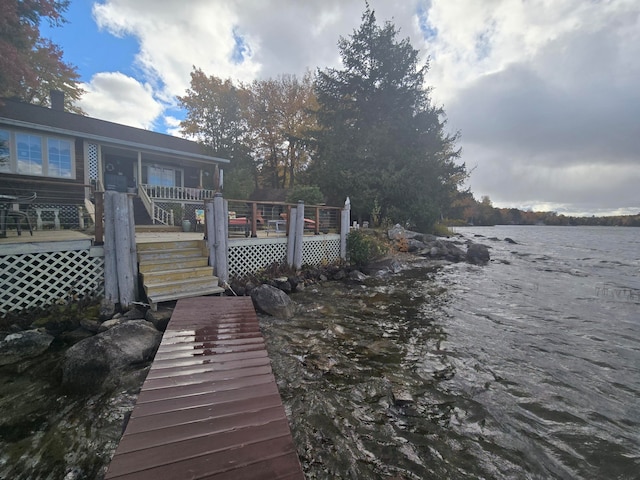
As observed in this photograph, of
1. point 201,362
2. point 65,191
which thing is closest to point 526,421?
point 201,362

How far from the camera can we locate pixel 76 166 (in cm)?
1232

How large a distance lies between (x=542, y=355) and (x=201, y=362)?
5.47 meters

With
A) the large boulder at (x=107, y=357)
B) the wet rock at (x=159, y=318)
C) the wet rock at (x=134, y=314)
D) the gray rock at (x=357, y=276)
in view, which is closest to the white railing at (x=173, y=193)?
the gray rock at (x=357, y=276)

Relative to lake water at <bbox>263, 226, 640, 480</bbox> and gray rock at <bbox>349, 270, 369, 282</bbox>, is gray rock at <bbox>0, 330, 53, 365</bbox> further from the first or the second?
gray rock at <bbox>349, 270, 369, 282</bbox>

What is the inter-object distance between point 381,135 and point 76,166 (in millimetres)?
→ 15295

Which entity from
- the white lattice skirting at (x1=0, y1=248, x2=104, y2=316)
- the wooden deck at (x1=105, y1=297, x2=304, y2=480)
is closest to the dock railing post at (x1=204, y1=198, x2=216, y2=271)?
the white lattice skirting at (x1=0, y1=248, x2=104, y2=316)

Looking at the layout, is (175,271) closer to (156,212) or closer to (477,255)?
(156,212)

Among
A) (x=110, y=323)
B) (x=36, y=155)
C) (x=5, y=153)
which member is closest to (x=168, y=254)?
(x=110, y=323)

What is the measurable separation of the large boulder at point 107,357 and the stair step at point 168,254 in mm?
2061

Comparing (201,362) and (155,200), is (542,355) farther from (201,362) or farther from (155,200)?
(155,200)

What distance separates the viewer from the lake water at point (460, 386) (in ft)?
8.59

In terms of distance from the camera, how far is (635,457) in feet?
8.77

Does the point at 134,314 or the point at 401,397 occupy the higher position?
the point at 134,314

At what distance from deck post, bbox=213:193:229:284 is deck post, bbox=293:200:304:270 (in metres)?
2.58
